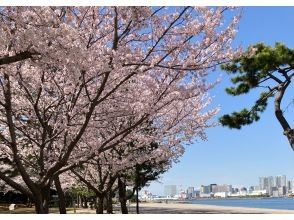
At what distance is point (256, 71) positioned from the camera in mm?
6945

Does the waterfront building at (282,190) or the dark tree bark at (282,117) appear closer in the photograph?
the dark tree bark at (282,117)

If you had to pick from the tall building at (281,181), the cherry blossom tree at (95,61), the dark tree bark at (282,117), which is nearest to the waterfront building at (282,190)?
the tall building at (281,181)

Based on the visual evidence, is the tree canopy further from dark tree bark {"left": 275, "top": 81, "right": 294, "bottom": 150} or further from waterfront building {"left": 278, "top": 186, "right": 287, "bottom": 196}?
waterfront building {"left": 278, "top": 186, "right": 287, "bottom": 196}

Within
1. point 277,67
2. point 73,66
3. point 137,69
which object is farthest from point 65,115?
point 277,67

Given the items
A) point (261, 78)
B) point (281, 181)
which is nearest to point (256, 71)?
point (261, 78)

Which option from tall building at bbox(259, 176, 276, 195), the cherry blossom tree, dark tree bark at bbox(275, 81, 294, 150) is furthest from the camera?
tall building at bbox(259, 176, 276, 195)

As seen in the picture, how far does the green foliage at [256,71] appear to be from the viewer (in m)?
6.57

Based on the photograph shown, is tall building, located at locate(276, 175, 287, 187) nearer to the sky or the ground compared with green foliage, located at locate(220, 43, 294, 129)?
nearer to the ground

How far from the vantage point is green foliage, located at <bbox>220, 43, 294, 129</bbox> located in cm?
657

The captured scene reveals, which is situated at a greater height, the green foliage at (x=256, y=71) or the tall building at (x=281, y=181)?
the green foliage at (x=256, y=71)

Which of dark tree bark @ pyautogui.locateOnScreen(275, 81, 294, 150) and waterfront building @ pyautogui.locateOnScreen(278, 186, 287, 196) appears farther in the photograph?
waterfront building @ pyautogui.locateOnScreen(278, 186, 287, 196)

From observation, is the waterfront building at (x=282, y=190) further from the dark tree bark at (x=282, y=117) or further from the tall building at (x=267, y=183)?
the dark tree bark at (x=282, y=117)

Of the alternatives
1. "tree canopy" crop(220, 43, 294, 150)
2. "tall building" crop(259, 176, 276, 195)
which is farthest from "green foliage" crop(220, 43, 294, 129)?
"tall building" crop(259, 176, 276, 195)
